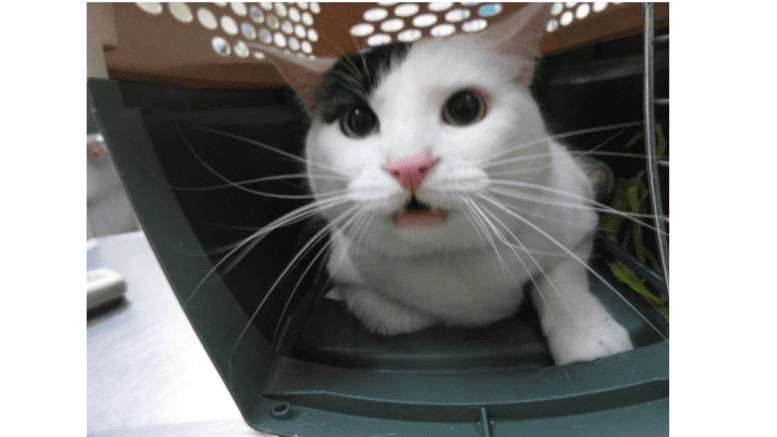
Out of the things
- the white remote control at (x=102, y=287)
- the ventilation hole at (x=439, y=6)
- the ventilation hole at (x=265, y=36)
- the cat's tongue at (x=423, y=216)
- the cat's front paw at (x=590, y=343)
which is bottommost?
the cat's front paw at (x=590, y=343)

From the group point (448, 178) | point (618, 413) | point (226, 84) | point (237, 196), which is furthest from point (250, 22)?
point (618, 413)

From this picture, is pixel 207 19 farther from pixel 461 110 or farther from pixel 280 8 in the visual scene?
pixel 461 110

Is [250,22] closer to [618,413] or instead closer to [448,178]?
[448,178]

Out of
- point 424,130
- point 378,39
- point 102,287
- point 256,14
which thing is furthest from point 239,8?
point 102,287

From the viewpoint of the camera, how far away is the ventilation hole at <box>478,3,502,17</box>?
0.71 metres

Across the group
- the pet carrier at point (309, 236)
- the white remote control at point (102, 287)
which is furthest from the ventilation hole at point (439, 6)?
the white remote control at point (102, 287)

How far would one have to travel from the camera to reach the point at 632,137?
879 mm

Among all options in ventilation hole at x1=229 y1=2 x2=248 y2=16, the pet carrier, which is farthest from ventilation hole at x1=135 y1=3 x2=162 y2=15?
ventilation hole at x1=229 y1=2 x2=248 y2=16

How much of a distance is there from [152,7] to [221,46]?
0.35 ft

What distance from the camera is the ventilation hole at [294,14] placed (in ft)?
2.20

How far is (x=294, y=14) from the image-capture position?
689 mm

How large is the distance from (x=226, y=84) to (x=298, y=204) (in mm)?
295

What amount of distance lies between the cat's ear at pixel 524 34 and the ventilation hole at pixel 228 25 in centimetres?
37

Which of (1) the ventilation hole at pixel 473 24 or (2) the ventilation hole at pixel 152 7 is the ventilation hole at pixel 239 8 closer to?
(2) the ventilation hole at pixel 152 7
